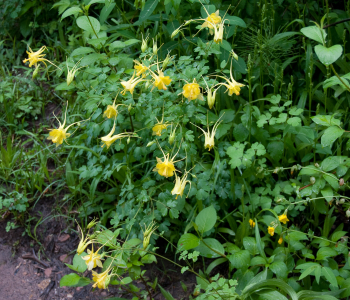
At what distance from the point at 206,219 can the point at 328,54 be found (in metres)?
1.06

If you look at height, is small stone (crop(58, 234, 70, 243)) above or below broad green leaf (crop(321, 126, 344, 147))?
below

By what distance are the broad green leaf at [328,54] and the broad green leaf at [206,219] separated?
0.98 meters

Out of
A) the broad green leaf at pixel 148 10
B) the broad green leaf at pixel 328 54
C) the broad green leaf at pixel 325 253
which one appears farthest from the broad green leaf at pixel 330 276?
the broad green leaf at pixel 148 10

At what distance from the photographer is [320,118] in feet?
6.96

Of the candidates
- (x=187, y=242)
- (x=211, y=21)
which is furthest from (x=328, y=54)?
(x=187, y=242)

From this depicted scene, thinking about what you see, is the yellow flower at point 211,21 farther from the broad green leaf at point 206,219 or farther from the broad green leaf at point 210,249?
the broad green leaf at point 210,249

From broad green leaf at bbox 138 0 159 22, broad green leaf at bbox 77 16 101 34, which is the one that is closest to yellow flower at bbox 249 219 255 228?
broad green leaf at bbox 138 0 159 22

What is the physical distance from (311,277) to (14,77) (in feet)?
9.74

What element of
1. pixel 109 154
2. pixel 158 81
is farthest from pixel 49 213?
pixel 158 81

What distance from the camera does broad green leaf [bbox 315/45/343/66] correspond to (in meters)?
1.73

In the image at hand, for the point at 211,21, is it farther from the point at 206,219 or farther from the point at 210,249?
the point at 210,249

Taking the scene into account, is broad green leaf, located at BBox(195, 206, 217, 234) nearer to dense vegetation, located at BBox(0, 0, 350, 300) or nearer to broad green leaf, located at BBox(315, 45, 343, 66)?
dense vegetation, located at BBox(0, 0, 350, 300)

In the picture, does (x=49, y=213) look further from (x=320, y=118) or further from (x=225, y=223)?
(x=320, y=118)

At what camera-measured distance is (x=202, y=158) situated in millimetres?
2512
